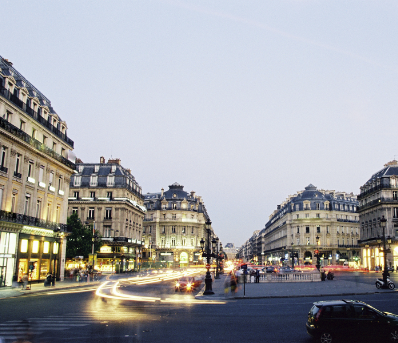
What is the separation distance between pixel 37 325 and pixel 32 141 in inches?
1066

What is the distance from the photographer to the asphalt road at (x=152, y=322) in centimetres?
1387

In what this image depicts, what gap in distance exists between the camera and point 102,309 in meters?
21.3

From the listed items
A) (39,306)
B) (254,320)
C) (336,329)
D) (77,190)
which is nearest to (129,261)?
(77,190)

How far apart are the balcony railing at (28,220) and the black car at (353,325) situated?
98.6ft

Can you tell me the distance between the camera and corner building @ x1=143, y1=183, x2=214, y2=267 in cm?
11406

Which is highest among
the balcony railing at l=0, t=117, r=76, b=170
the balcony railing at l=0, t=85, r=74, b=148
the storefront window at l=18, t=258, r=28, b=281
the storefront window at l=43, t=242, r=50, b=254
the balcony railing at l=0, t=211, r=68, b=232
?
the balcony railing at l=0, t=85, r=74, b=148

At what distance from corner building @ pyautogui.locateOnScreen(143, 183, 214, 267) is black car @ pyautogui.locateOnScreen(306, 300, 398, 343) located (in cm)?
10066

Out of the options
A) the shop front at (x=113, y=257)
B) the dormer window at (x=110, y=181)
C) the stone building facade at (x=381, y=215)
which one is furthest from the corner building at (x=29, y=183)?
the stone building facade at (x=381, y=215)

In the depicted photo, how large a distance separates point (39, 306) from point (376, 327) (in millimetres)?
18028

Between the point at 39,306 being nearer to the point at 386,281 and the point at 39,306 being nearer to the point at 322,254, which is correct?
the point at 386,281

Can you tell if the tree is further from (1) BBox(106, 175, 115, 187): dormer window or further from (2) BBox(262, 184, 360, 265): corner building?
(2) BBox(262, 184, 360, 265): corner building

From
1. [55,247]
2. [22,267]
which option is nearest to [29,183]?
[22,267]

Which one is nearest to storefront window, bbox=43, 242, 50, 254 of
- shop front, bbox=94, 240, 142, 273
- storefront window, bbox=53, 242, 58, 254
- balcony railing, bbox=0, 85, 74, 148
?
storefront window, bbox=53, 242, 58, 254

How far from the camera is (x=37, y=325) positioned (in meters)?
16.2
